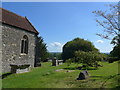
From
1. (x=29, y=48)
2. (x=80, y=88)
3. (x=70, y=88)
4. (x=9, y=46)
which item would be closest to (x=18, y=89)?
(x=70, y=88)

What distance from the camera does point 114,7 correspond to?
12.1m

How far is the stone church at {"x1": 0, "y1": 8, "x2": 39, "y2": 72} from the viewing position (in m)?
14.7

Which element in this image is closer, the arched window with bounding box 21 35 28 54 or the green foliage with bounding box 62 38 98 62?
the arched window with bounding box 21 35 28 54

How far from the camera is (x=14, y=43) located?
16.3 m

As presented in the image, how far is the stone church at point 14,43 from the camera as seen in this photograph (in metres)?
14.7

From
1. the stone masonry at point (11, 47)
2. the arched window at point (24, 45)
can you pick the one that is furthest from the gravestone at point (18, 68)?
the arched window at point (24, 45)

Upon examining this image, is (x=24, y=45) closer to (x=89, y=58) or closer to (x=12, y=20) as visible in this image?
(x=12, y=20)

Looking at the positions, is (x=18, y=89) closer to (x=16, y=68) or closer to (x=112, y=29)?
(x=16, y=68)

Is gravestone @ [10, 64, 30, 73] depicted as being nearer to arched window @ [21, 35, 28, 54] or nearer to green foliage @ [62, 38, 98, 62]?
arched window @ [21, 35, 28, 54]

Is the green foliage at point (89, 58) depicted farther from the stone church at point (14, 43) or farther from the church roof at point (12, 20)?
the church roof at point (12, 20)

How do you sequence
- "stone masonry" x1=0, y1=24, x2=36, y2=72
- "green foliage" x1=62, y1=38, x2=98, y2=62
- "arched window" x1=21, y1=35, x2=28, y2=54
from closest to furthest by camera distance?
"stone masonry" x1=0, y1=24, x2=36, y2=72 < "arched window" x1=21, y1=35, x2=28, y2=54 < "green foliage" x1=62, y1=38, x2=98, y2=62

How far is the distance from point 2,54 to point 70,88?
10.4m

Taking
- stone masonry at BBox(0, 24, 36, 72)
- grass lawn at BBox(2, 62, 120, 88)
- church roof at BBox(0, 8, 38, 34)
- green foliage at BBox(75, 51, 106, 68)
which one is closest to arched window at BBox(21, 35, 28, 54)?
stone masonry at BBox(0, 24, 36, 72)

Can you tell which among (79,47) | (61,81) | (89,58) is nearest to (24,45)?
(89,58)
